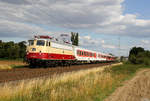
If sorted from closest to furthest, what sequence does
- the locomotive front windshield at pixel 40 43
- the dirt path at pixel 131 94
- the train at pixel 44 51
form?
the dirt path at pixel 131 94
the train at pixel 44 51
the locomotive front windshield at pixel 40 43

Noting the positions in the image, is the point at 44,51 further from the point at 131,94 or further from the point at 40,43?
the point at 131,94

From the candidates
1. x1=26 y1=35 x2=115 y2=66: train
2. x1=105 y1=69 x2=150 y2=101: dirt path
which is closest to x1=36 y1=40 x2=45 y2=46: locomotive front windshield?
x1=26 y1=35 x2=115 y2=66: train

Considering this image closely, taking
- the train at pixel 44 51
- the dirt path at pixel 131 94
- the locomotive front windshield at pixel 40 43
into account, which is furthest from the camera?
the locomotive front windshield at pixel 40 43

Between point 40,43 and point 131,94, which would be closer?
point 131,94

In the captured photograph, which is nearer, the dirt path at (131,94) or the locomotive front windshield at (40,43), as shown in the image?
the dirt path at (131,94)

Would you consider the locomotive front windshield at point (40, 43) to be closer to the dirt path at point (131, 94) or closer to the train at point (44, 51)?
the train at point (44, 51)

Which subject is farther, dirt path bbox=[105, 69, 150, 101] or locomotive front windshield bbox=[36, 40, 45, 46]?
locomotive front windshield bbox=[36, 40, 45, 46]

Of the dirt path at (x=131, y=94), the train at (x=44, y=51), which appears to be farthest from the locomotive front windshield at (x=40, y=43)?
the dirt path at (x=131, y=94)

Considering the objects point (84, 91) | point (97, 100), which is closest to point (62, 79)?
point (84, 91)

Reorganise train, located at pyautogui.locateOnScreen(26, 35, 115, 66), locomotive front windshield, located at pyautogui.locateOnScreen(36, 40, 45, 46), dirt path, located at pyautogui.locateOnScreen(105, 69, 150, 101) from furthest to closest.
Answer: locomotive front windshield, located at pyautogui.locateOnScreen(36, 40, 45, 46) → train, located at pyautogui.locateOnScreen(26, 35, 115, 66) → dirt path, located at pyautogui.locateOnScreen(105, 69, 150, 101)

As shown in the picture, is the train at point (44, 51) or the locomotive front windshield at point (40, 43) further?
the locomotive front windshield at point (40, 43)

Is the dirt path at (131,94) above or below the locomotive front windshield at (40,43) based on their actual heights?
below

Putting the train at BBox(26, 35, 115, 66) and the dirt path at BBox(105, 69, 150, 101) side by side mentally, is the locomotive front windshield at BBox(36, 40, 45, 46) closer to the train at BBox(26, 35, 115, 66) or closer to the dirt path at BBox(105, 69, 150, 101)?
the train at BBox(26, 35, 115, 66)

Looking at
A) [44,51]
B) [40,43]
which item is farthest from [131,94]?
[40,43]
